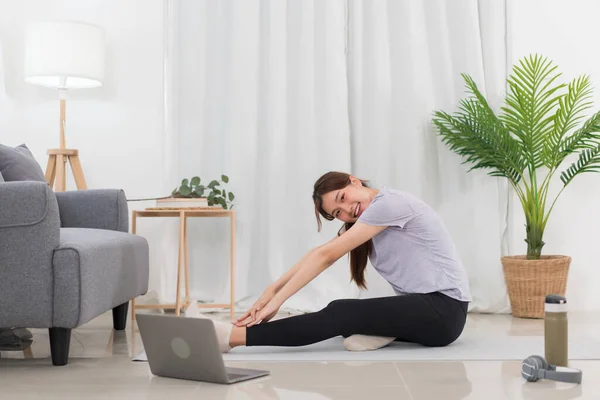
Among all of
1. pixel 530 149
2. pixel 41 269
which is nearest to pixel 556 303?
pixel 41 269

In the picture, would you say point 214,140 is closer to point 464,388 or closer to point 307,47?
point 307,47

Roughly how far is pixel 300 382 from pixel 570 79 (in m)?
2.71

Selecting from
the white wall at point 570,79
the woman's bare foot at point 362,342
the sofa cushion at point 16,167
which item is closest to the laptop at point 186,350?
the woman's bare foot at point 362,342

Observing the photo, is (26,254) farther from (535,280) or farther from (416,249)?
(535,280)

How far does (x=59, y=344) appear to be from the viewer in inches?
93.6

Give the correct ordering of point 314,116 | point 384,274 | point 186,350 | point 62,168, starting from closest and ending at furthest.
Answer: point 186,350, point 384,274, point 62,168, point 314,116

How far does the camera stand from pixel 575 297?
13.2 feet

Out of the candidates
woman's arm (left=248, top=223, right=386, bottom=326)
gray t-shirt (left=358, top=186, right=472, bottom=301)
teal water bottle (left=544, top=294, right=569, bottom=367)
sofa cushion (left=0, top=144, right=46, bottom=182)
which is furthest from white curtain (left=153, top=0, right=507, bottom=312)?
teal water bottle (left=544, top=294, right=569, bottom=367)

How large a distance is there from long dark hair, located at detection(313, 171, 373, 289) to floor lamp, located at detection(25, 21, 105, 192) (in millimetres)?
1639

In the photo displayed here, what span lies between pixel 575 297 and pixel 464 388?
7.47 feet

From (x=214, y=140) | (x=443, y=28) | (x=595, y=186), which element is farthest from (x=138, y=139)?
(x=595, y=186)

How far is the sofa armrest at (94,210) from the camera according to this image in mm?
3271

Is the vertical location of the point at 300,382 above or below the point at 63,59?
below

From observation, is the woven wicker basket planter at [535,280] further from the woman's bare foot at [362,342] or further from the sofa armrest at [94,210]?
the sofa armrest at [94,210]
